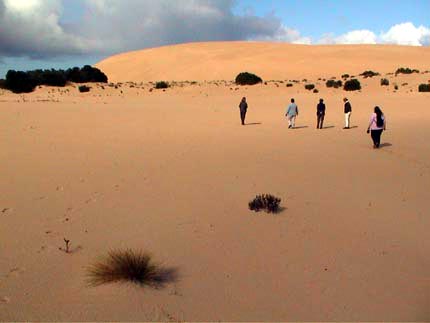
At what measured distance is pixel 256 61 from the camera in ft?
259

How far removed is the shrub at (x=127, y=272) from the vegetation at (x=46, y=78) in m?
40.6

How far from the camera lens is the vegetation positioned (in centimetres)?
4244

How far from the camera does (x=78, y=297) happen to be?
5137 mm

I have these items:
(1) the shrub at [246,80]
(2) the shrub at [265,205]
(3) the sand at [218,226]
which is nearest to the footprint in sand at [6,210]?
(3) the sand at [218,226]

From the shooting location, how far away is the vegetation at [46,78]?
42.4 meters

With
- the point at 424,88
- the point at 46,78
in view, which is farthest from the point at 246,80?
the point at 46,78

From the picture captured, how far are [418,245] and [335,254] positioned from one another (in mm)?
1450

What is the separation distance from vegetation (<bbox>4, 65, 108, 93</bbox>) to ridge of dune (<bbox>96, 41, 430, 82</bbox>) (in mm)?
20401

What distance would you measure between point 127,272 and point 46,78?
1792 inches

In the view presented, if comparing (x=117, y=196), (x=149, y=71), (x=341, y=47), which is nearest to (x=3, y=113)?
(x=117, y=196)

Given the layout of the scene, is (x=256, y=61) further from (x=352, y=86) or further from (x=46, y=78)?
(x=46, y=78)

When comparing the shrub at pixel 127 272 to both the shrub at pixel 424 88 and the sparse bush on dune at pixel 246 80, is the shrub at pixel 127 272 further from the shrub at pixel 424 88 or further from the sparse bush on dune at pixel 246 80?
the sparse bush on dune at pixel 246 80

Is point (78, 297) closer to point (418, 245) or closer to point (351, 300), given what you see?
point (351, 300)

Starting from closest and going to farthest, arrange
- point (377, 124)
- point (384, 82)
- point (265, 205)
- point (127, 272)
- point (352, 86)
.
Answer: point (127, 272) → point (265, 205) → point (377, 124) → point (352, 86) → point (384, 82)
